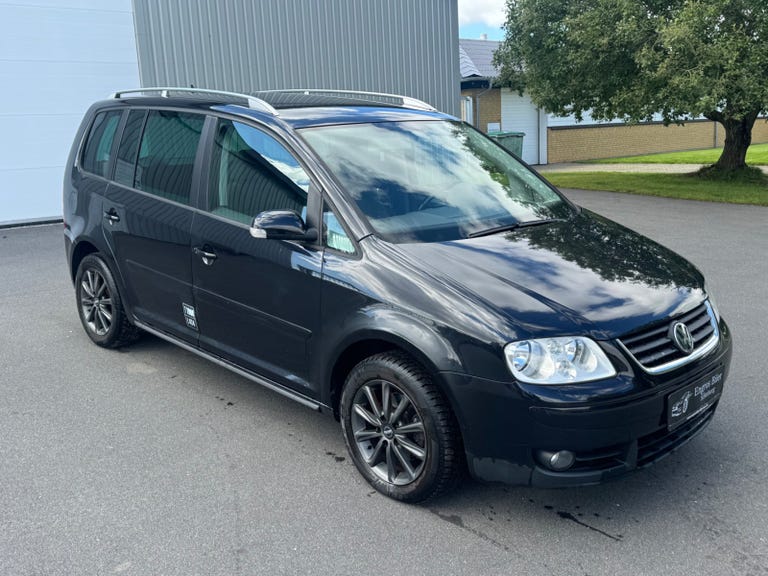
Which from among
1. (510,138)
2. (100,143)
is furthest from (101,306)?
(510,138)

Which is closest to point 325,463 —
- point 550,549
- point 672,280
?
point 550,549

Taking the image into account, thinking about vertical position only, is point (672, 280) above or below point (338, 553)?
above

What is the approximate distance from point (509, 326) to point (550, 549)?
942 mm

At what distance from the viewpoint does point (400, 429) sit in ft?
11.0

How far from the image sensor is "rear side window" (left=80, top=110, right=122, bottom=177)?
211 inches

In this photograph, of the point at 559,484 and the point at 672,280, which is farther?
the point at 672,280

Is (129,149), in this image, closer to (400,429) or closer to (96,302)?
(96,302)

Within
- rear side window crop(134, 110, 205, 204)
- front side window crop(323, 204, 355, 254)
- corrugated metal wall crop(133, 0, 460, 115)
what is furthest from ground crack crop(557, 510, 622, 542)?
corrugated metal wall crop(133, 0, 460, 115)

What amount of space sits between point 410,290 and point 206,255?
4.95 feet

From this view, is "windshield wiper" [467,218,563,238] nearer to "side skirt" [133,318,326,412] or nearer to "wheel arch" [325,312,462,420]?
"wheel arch" [325,312,462,420]

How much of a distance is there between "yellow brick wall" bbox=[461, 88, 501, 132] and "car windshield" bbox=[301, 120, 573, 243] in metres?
20.9

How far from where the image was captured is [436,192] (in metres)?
4.02

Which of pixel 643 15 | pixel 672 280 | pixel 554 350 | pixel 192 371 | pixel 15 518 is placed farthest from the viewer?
pixel 643 15

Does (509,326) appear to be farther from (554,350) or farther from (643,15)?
(643,15)
